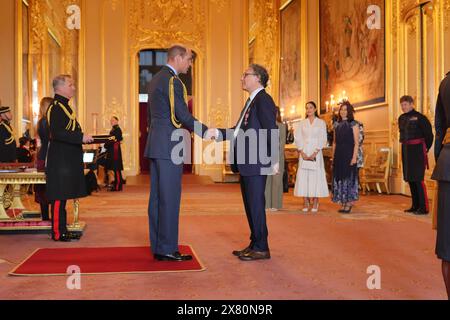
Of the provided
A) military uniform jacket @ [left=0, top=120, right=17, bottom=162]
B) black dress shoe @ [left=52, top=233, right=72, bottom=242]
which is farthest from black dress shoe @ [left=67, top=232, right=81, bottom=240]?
military uniform jacket @ [left=0, top=120, right=17, bottom=162]

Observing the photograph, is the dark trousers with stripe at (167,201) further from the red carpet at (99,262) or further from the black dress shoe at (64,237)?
the black dress shoe at (64,237)

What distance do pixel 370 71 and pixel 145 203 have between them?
5.73 metres

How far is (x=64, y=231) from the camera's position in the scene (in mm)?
5180

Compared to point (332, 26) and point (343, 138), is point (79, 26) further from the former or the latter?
point (343, 138)

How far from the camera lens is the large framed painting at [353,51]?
1120 centimetres

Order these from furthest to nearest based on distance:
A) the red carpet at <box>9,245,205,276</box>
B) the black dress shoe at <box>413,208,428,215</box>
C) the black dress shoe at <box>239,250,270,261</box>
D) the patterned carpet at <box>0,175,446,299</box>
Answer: the black dress shoe at <box>413,208,428,215</box> < the black dress shoe at <box>239,250,270,261</box> < the red carpet at <box>9,245,205,276</box> < the patterned carpet at <box>0,175,446,299</box>

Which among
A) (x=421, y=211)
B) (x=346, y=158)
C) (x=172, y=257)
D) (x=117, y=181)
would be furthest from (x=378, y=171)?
(x=172, y=257)

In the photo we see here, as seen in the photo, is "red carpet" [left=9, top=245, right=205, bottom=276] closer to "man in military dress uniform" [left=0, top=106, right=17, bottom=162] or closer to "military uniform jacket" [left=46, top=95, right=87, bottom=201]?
"military uniform jacket" [left=46, top=95, right=87, bottom=201]

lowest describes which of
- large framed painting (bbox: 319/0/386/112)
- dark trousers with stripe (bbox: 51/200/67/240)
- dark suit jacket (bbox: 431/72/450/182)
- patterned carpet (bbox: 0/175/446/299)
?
patterned carpet (bbox: 0/175/446/299)

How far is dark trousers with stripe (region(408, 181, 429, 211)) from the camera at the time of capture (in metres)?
7.21

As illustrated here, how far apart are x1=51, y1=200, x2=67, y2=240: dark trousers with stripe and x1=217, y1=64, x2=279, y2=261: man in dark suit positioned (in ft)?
5.97

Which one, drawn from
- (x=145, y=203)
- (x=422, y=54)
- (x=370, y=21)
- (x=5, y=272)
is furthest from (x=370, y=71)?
(x=5, y=272)

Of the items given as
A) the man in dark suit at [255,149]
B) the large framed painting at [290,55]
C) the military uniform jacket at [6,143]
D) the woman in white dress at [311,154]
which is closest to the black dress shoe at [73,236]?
the man in dark suit at [255,149]

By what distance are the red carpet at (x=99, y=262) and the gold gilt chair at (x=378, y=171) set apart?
6.47 m
